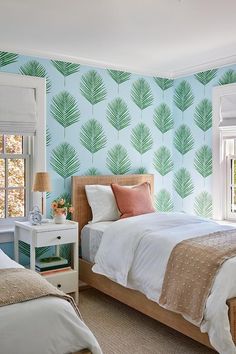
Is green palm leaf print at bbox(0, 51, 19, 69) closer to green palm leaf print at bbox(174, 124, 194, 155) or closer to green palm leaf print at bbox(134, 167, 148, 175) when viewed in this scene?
green palm leaf print at bbox(134, 167, 148, 175)

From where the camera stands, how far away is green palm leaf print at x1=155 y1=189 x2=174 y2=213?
5.14m

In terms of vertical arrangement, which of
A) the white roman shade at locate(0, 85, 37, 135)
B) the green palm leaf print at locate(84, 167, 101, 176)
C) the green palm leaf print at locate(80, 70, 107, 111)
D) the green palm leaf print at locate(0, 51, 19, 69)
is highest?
the green palm leaf print at locate(0, 51, 19, 69)

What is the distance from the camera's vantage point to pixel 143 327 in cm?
330

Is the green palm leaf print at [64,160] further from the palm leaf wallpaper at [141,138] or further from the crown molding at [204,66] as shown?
the crown molding at [204,66]

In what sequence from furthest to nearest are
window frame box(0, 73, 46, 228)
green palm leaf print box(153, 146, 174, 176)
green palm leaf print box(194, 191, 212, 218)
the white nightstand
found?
green palm leaf print box(153, 146, 174, 176) < green palm leaf print box(194, 191, 212, 218) < window frame box(0, 73, 46, 228) < the white nightstand

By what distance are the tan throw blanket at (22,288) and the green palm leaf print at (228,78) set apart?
10.5 ft

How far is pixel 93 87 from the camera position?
4.50 m

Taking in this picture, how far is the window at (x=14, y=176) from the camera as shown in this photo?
4035 mm

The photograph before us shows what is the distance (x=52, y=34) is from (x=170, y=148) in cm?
230

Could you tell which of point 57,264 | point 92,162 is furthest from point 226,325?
point 92,162

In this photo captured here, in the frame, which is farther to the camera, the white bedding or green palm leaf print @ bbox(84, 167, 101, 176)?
green palm leaf print @ bbox(84, 167, 101, 176)

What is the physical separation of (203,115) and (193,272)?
248 centimetres

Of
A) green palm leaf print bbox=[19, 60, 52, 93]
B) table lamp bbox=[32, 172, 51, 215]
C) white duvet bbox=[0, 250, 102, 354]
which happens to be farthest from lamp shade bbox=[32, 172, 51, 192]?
white duvet bbox=[0, 250, 102, 354]

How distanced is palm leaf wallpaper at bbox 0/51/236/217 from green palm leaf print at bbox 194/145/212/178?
12 millimetres
